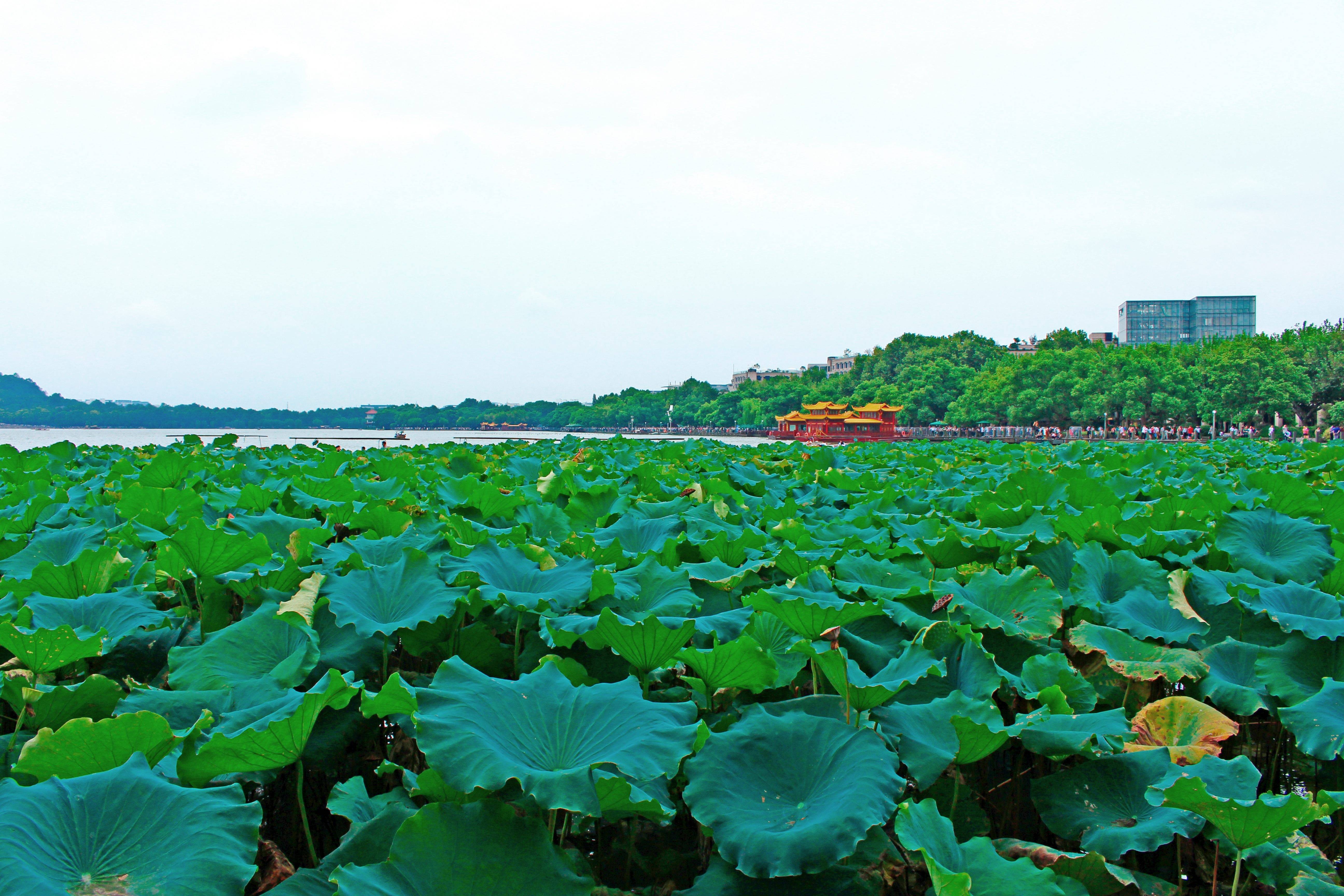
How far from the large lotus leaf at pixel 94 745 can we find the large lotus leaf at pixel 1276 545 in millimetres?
2588

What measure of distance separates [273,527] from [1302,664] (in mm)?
2630

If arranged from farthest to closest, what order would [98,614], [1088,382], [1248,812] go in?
[1088,382]
[98,614]
[1248,812]

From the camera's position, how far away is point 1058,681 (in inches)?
56.6

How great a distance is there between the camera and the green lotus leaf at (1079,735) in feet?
3.95

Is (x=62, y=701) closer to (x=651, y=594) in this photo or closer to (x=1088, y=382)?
(x=651, y=594)

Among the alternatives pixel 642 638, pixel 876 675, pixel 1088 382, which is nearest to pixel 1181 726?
pixel 876 675

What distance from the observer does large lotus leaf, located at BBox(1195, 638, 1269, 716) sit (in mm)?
1471

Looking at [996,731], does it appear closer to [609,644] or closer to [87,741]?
[609,644]

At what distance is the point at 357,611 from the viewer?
156cm

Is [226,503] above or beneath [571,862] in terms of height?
above

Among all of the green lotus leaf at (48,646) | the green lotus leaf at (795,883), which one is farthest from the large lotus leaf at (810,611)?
the green lotus leaf at (48,646)

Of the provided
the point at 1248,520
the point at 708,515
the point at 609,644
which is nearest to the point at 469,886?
the point at 609,644

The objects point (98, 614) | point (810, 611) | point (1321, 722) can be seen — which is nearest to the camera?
point (1321, 722)

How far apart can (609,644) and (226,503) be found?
2.42m
